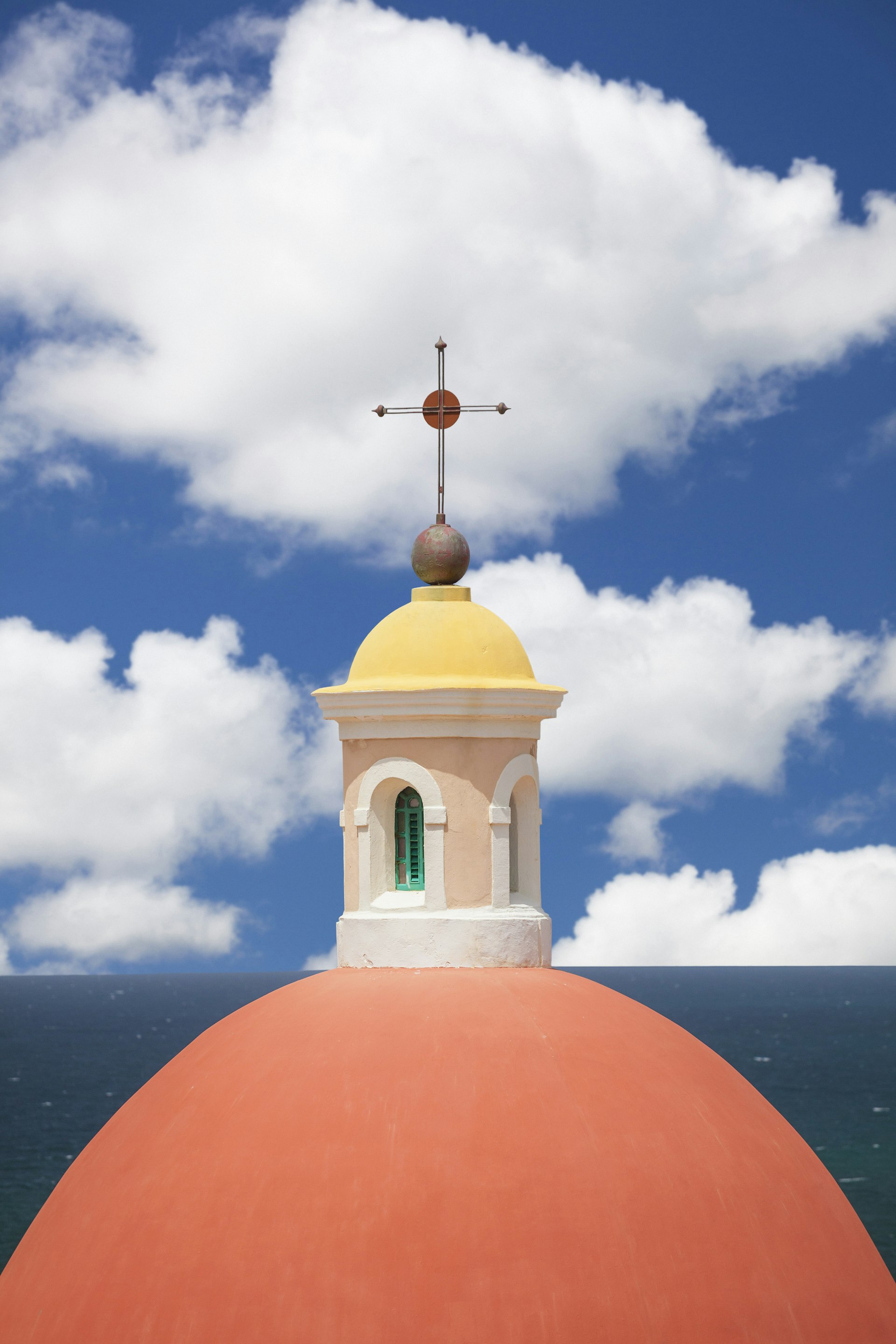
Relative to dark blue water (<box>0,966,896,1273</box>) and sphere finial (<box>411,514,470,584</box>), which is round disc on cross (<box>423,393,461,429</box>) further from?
dark blue water (<box>0,966,896,1273</box>)

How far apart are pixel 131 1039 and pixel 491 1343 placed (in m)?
123

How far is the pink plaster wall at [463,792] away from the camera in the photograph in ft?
37.1

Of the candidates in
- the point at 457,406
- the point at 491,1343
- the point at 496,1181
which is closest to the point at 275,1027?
the point at 496,1181

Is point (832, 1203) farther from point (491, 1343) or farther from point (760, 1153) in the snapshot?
point (491, 1343)

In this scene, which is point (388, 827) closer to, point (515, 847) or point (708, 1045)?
point (515, 847)

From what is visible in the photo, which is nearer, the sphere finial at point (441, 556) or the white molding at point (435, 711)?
the white molding at point (435, 711)

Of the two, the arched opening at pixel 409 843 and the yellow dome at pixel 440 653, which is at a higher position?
the yellow dome at pixel 440 653

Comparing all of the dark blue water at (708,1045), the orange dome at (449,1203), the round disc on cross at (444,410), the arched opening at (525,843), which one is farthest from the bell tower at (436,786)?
the dark blue water at (708,1045)

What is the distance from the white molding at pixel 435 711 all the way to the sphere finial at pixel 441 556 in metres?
1.37

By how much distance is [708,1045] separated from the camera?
326ft

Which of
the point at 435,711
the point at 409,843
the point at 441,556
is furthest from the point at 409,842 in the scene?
the point at 441,556

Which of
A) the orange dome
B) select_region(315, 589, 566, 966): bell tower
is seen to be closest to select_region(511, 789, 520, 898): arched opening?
select_region(315, 589, 566, 966): bell tower

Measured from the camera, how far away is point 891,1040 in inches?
4845

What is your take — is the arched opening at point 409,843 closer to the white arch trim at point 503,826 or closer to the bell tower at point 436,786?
the bell tower at point 436,786
